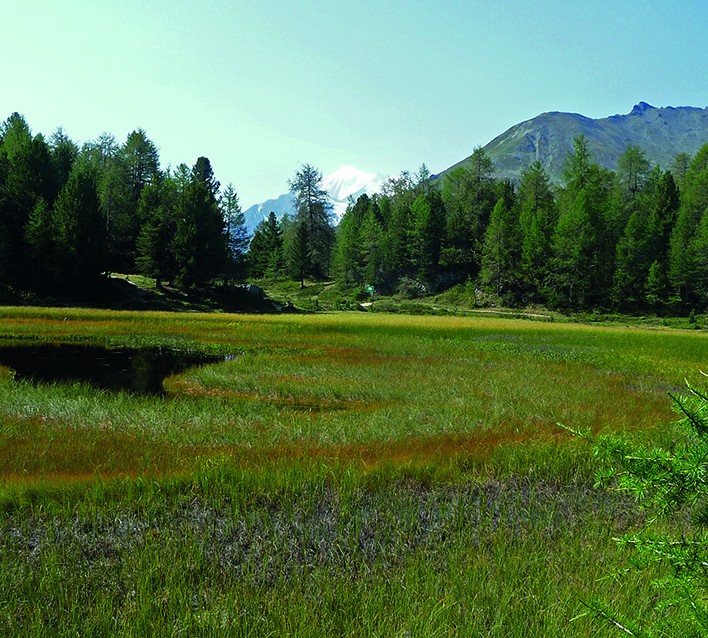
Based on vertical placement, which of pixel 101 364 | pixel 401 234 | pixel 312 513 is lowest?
pixel 101 364

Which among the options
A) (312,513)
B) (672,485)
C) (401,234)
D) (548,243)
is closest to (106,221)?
(401,234)

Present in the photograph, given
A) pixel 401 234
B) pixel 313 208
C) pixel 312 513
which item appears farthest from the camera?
pixel 313 208

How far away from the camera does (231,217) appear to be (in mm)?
79625

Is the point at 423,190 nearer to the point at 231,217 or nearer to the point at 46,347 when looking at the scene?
the point at 231,217

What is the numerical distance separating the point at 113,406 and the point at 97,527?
7.40 meters

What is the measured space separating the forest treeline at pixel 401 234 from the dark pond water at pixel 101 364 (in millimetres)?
32223

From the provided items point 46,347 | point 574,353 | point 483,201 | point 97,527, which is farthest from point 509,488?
point 483,201

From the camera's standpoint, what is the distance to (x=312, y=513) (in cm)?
676

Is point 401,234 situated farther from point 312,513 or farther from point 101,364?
point 312,513

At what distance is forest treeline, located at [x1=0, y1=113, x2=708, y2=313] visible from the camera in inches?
2168

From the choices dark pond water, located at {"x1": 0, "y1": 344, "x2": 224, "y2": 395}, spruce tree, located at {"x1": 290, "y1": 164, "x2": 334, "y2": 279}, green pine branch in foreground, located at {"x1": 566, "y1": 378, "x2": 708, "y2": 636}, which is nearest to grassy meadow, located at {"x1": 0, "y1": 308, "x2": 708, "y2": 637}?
green pine branch in foreground, located at {"x1": 566, "y1": 378, "x2": 708, "y2": 636}

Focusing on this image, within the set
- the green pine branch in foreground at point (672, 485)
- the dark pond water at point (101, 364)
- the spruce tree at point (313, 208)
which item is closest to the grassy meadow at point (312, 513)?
the green pine branch in foreground at point (672, 485)

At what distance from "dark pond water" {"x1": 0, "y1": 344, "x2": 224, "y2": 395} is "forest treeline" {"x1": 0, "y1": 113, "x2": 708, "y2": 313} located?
3222 cm

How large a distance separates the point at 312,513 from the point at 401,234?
93.9 meters
